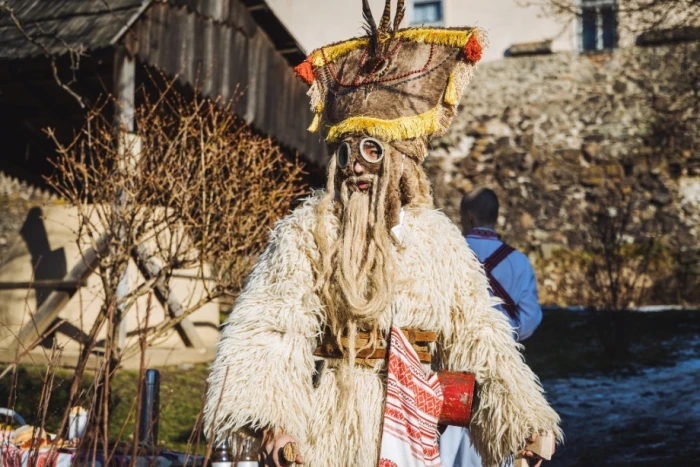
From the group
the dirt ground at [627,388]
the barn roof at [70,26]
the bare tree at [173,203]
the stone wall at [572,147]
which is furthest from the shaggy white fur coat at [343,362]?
the stone wall at [572,147]

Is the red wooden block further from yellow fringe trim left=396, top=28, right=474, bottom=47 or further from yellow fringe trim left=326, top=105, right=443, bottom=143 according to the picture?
yellow fringe trim left=396, top=28, right=474, bottom=47

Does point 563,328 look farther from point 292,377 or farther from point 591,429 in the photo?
point 292,377

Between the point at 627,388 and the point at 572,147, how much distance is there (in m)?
7.25

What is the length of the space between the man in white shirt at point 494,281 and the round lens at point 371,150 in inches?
54.4

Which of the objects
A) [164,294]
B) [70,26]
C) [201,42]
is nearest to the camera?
[164,294]

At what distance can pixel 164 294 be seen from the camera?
21.0 ft

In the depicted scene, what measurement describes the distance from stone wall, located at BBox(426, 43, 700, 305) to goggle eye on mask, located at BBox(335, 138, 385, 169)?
8.76 m

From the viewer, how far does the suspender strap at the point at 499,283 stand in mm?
4219

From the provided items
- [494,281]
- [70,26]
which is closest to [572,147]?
[70,26]

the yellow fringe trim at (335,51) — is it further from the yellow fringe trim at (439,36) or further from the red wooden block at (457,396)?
the red wooden block at (457,396)

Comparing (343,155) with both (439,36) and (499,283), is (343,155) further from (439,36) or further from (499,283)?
(499,283)

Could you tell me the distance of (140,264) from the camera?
7.30 metres

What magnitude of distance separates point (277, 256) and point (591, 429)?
4423 millimetres

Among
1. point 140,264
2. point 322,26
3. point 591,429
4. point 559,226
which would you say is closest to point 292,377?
point 591,429
